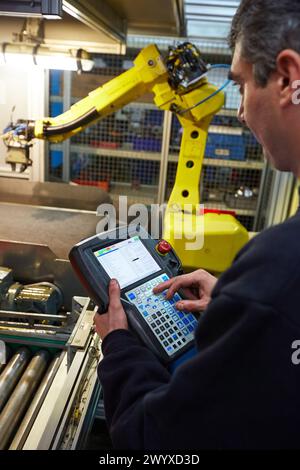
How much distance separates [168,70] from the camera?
5.77ft

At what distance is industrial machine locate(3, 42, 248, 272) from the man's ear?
4.34ft

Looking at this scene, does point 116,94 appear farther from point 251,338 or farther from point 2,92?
point 251,338

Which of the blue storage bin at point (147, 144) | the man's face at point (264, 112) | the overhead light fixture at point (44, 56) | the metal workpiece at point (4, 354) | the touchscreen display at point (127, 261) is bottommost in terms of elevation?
the metal workpiece at point (4, 354)

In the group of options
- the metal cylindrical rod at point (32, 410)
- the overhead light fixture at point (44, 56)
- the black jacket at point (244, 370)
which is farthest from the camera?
the overhead light fixture at point (44, 56)

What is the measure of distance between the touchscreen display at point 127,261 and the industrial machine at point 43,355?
1.00 ft

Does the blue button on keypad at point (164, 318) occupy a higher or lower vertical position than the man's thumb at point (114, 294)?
lower

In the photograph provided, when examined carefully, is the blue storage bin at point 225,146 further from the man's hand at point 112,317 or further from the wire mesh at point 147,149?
the man's hand at point 112,317

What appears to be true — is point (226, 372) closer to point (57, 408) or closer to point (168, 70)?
point (57, 408)

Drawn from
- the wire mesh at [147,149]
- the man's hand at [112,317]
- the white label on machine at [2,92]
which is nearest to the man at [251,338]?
the man's hand at [112,317]

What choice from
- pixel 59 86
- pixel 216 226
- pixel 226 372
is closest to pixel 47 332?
pixel 226 372

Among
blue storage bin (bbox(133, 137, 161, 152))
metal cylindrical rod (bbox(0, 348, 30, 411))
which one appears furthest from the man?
blue storage bin (bbox(133, 137, 161, 152))

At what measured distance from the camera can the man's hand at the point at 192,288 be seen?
83cm

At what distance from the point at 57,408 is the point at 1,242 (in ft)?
2.12

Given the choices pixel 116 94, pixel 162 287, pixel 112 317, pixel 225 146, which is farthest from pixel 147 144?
pixel 112 317
